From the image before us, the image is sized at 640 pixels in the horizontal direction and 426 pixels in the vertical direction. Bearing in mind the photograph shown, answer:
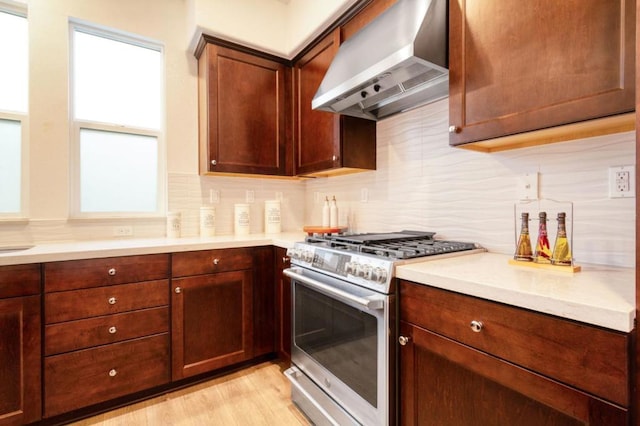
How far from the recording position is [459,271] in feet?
3.52

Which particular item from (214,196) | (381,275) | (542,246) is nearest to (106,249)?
(214,196)

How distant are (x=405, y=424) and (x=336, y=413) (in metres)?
0.37

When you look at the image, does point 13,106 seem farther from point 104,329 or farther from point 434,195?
point 434,195

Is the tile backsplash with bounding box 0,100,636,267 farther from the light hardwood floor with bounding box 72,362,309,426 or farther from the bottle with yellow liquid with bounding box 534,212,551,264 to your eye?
the light hardwood floor with bounding box 72,362,309,426

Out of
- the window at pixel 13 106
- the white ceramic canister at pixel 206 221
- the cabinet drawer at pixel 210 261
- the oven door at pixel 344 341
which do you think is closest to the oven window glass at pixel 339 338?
the oven door at pixel 344 341

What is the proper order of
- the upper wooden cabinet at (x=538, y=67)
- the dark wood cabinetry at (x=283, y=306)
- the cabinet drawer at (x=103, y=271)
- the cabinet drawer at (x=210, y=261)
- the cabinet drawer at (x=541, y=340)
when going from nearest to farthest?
1. the cabinet drawer at (x=541, y=340)
2. the upper wooden cabinet at (x=538, y=67)
3. the cabinet drawer at (x=103, y=271)
4. the cabinet drawer at (x=210, y=261)
5. the dark wood cabinetry at (x=283, y=306)

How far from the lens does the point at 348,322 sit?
1405 millimetres

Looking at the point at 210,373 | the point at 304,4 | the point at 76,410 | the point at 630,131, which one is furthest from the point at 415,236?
the point at 76,410

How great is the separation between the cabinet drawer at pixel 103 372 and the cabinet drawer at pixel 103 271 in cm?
35

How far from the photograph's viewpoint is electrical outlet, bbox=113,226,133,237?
2.22 m

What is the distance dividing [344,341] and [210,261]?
1.00m

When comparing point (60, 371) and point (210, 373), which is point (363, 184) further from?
point (60, 371)

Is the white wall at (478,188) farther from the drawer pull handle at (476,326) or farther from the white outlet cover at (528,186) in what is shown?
the drawer pull handle at (476,326)

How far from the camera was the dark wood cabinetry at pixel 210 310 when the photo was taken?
1869mm
